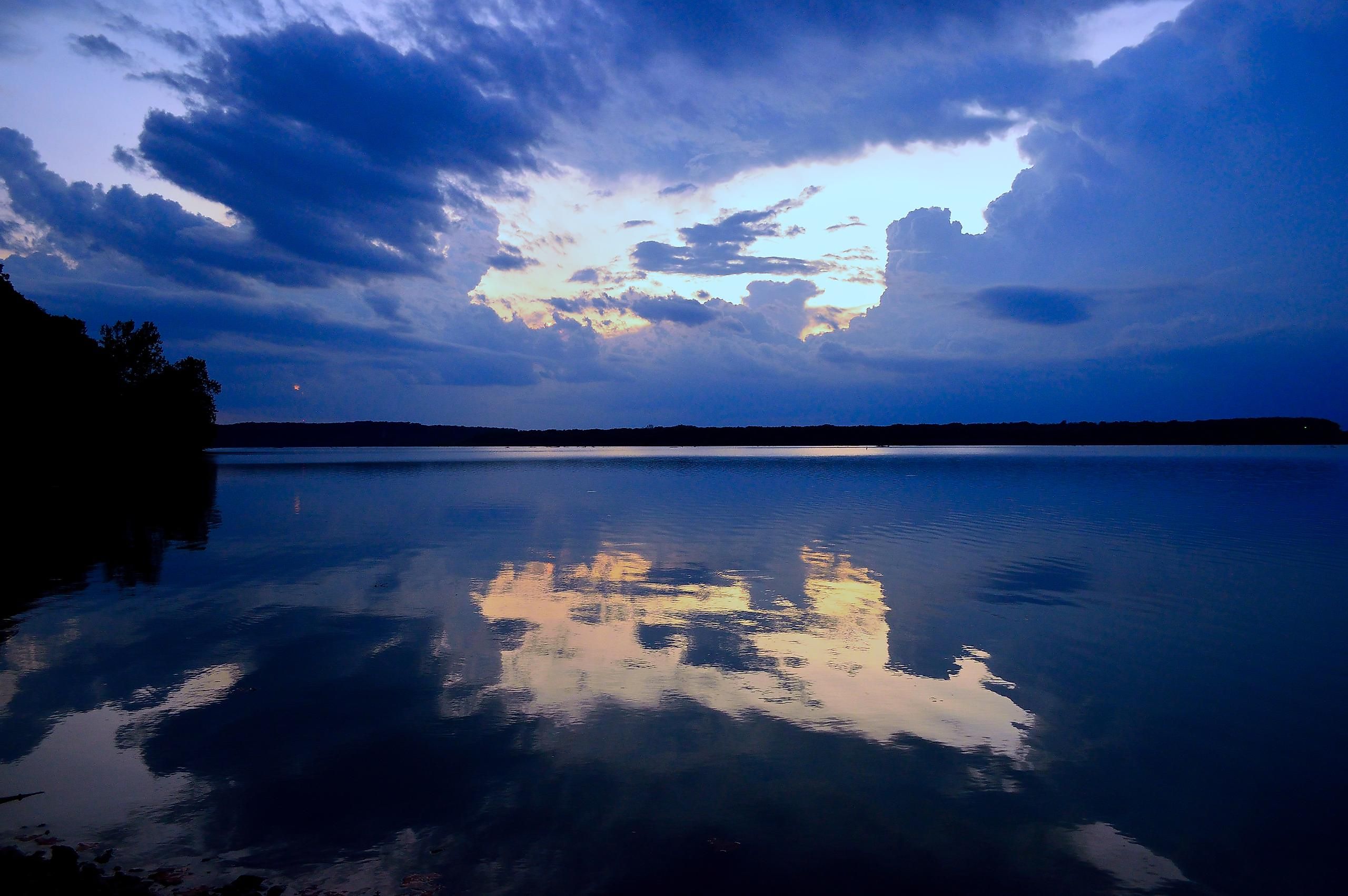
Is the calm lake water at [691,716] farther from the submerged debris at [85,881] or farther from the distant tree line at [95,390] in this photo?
the distant tree line at [95,390]

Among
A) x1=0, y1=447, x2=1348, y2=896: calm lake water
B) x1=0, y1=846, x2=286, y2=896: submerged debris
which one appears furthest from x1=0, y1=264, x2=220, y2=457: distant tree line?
x1=0, y1=846, x2=286, y2=896: submerged debris

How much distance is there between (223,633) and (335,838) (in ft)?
31.8

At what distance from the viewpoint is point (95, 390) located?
6631 centimetres

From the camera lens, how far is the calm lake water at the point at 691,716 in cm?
698

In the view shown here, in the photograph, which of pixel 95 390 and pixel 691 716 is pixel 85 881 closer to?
pixel 691 716

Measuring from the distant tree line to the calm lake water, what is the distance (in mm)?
37025

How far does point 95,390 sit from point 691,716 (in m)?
77.6

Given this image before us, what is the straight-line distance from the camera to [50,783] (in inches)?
321

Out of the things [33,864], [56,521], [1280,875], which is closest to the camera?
[33,864]

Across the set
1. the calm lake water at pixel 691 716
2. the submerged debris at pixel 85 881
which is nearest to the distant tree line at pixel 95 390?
the calm lake water at pixel 691 716

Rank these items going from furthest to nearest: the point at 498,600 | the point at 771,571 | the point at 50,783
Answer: the point at 771,571 → the point at 498,600 → the point at 50,783

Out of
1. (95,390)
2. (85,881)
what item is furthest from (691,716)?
(95,390)

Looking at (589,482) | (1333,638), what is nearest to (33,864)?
(1333,638)

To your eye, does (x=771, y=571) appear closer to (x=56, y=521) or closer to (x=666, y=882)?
(x=666, y=882)
